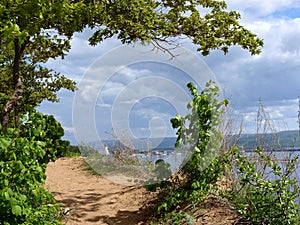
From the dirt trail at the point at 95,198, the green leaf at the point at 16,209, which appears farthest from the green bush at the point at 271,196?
the green leaf at the point at 16,209

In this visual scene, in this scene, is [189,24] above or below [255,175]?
above

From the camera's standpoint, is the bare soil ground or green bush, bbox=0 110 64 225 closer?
green bush, bbox=0 110 64 225

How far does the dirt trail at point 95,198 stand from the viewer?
6.57 m

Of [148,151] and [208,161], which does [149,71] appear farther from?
[148,151]

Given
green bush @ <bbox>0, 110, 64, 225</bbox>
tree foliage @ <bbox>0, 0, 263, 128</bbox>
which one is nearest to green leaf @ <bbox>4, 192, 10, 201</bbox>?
green bush @ <bbox>0, 110, 64, 225</bbox>

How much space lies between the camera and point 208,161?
235 inches

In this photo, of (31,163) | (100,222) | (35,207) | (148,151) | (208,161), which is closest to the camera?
(31,163)

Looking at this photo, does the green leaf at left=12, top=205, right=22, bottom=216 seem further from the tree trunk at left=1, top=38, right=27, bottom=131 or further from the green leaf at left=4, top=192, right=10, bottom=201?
the tree trunk at left=1, top=38, right=27, bottom=131

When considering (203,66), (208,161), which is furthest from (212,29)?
(208,161)

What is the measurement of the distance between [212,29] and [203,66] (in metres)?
1.29

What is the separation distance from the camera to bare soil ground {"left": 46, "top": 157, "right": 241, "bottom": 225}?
5.35 m

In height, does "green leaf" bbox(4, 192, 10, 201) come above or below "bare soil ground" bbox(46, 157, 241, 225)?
above

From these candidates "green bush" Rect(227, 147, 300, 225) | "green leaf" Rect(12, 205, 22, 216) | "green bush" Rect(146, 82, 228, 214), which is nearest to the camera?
"green leaf" Rect(12, 205, 22, 216)

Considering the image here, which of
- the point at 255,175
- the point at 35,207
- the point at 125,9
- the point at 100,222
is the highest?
the point at 125,9
